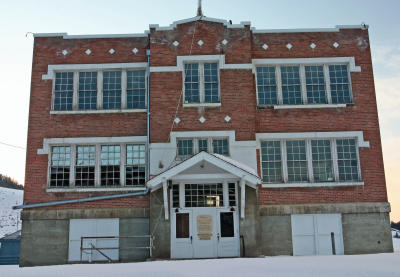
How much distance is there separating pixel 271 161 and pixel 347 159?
3.55m

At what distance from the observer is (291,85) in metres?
21.0

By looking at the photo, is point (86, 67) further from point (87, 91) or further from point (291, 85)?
point (291, 85)

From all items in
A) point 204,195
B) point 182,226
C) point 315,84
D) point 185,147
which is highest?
point 315,84

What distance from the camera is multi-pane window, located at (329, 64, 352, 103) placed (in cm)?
2095

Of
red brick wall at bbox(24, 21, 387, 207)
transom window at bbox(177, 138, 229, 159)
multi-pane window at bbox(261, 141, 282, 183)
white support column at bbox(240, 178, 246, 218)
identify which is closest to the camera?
white support column at bbox(240, 178, 246, 218)

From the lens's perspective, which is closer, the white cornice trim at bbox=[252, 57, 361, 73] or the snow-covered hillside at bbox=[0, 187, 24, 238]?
the white cornice trim at bbox=[252, 57, 361, 73]

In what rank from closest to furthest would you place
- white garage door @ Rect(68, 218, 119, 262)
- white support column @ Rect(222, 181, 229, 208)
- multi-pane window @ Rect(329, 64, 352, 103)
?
white support column @ Rect(222, 181, 229, 208)
white garage door @ Rect(68, 218, 119, 262)
multi-pane window @ Rect(329, 64, 352, 103)

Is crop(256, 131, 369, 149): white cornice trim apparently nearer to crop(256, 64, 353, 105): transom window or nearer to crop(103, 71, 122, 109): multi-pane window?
crop(256, 64, 353, 105): transom window

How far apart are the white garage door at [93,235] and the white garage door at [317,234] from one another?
805 cm

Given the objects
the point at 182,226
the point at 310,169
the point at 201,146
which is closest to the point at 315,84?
the point at 310,169

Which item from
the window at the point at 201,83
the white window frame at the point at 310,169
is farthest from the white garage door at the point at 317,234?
the window at the point at 201,83

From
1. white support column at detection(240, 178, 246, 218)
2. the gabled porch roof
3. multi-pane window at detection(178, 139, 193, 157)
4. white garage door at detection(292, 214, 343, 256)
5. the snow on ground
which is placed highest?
multi-pane window at detection(178, 139, 193, 157)

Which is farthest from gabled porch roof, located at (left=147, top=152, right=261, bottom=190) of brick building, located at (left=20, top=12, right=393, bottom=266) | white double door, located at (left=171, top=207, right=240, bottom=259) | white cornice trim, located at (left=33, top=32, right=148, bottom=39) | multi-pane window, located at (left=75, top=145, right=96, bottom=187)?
white cornice trim, located at (left=33, top=32, right=148, bottom=39)

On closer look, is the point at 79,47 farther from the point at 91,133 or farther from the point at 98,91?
the point at 91,133
